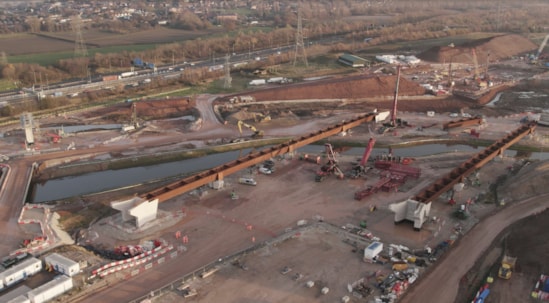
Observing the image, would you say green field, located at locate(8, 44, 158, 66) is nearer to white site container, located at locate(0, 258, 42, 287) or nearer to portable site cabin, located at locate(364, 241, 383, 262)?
white site container, located at locate(0, 258, 42, 287)

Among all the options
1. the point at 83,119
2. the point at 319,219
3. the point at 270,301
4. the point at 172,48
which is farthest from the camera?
the point at 172,48

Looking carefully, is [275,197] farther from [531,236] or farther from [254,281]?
[531,236]

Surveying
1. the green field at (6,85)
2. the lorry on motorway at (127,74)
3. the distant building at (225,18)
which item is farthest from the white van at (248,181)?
the distant building at (225,18)

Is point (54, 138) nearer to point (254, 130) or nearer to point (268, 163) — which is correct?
point (254, 130)

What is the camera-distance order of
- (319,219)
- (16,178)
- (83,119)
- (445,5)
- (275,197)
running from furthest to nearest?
(445,5)
(83,119)
(16,178)
(275,197)
(319,219)

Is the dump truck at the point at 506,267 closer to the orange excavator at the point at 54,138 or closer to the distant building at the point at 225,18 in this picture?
the orange excavator at the point at 54,138

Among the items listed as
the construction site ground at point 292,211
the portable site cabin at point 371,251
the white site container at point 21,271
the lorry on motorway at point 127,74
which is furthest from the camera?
the lorry on motorway at point 127,74

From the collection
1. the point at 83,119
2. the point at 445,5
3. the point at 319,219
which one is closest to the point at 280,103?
the point at 83,119
